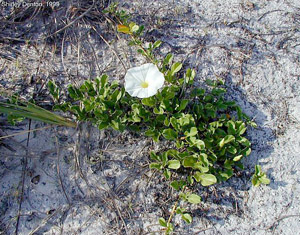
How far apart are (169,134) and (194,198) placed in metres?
0.45

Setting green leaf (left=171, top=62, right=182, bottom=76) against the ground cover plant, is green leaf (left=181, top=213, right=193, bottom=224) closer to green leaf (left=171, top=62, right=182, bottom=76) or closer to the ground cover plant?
the ground cover plant

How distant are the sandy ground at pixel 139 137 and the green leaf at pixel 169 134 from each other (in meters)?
0.24

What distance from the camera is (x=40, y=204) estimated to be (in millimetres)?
2150

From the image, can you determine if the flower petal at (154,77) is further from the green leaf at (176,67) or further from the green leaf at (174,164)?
the green leaf at (174,164)

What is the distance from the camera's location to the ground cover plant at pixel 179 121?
2.02 meters

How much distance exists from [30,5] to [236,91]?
1.94 m

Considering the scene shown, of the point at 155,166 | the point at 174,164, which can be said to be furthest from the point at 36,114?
the point at 174,164

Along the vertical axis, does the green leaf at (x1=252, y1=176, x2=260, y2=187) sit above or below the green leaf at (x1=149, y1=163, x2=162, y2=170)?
above

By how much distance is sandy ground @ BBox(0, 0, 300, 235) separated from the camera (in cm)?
209

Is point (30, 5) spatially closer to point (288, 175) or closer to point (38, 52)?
point (38, 52)

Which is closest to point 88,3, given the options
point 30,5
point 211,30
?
point 30,5

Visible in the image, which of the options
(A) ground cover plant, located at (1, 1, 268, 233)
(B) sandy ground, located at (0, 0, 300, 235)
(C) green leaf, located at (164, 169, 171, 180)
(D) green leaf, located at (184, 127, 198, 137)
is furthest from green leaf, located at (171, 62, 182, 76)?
(C) green leaf, located at (164, 169, 171, 180)

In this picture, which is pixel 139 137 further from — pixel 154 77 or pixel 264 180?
pixel 264 180

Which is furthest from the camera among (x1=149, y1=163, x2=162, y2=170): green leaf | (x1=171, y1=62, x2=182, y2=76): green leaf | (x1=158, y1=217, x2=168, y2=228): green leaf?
(x1=171, y1=62, x2=182, y2=76): green leaf
